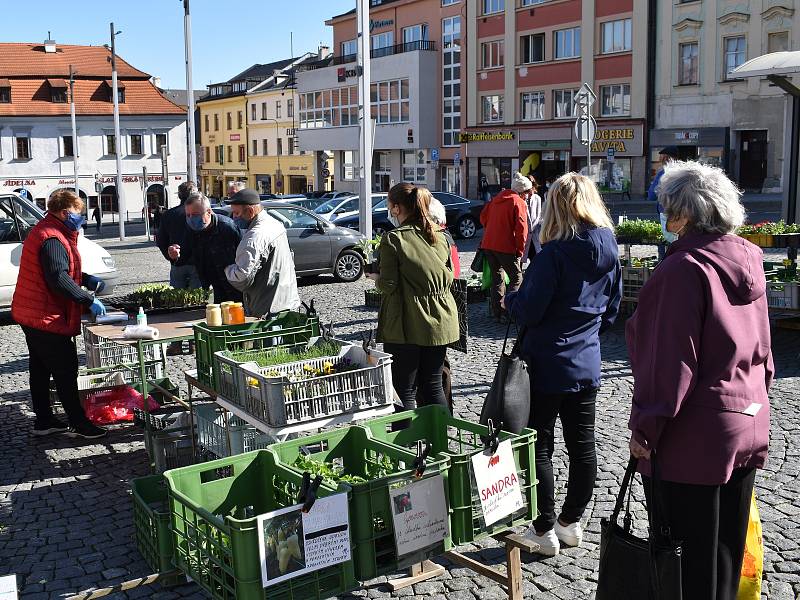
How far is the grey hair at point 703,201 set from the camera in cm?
334

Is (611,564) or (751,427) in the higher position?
(751,427)

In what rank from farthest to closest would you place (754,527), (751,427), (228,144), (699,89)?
(228,144)
(699,89)
(754,527)
(751,427)

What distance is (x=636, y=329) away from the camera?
3447 mm

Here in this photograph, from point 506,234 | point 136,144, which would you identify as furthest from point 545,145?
point 506,234

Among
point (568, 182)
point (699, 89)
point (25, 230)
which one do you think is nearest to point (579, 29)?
point (699, 89)

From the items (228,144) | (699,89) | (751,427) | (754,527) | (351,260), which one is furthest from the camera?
(228,144)

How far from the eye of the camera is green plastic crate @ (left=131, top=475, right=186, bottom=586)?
388 centimetres

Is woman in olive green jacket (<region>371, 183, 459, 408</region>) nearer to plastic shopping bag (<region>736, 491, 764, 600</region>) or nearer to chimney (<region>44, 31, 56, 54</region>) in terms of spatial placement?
plastic shopping bag (<region>736, 491, 764, 600</region>)

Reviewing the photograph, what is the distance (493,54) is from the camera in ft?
161

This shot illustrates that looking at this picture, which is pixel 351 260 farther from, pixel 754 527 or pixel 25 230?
pixel 754 527

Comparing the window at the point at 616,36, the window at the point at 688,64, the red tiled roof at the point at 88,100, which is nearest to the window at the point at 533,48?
the window at the point at 616,36

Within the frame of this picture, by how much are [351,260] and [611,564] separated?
14.8 metres

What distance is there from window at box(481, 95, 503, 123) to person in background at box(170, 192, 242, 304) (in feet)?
138

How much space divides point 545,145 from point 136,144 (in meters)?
27.1
